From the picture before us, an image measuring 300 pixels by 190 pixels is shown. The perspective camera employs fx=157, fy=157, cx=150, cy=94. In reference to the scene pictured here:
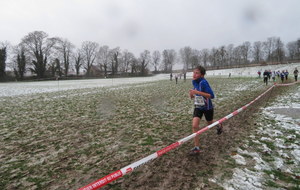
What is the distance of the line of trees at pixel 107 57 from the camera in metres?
56.2

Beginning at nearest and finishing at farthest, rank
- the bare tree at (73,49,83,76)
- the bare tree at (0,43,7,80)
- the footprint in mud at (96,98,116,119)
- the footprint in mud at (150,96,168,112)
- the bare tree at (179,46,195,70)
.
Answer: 1. the footprint in mud at (96,98,116,119)
2. the footprint in mud at (150,96,168,112)
3. the bare tree at (0,43,7,80)
4. the bare tree at (73,49,83,76)
5. the bare tree at (179,46,195,70)

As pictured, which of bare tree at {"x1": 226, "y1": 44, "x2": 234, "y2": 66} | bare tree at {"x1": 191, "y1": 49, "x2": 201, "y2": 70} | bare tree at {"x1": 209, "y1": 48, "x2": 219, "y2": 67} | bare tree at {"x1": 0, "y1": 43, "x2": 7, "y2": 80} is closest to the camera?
bare tree at {"x1": 0, "y1": 43, "x2": 7, "y2": 80}

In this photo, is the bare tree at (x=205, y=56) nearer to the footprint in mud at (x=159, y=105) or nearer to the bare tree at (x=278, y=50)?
the bare tree at (x=278, y=50)

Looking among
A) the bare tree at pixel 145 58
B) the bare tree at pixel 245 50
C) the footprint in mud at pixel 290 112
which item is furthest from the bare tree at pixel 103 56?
the footprint in mud at pixel 290 112

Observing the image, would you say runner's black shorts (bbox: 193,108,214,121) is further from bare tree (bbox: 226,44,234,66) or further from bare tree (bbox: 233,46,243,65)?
bare tree (bbox: 226,44,234,66)

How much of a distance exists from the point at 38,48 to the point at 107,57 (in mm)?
35747

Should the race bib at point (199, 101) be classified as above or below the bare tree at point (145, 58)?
below

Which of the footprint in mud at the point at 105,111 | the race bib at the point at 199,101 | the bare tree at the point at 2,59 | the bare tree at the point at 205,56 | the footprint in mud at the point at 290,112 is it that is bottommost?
the footprint in mud at the point at 105,111

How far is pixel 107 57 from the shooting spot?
8756 cm

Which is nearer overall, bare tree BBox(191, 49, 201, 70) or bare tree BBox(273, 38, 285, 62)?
bare tree BBox(273, 38, 285, 62)

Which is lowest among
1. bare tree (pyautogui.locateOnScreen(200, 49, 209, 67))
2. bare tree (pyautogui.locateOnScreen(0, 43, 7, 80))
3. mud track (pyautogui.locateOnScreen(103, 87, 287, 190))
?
mud track (pyautogui.locateOnScreen(103, 87, 287, 190))

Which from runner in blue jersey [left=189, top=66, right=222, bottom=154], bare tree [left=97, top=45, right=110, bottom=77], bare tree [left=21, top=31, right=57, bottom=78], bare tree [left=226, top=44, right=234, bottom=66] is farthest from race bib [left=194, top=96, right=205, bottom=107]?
bare tree [left=226, top=44, right=234, bottom=66]

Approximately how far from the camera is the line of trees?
184 ft

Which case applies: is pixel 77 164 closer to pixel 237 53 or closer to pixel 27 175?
pixel 27 175
